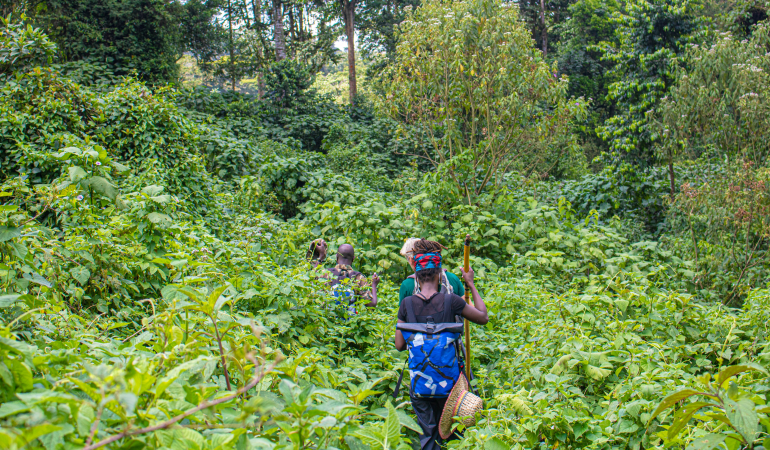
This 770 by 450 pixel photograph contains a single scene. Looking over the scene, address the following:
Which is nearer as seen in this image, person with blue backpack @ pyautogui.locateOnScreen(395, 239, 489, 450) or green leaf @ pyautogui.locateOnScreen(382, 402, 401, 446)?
green leaf @ pyautogui.locateOnScreen(382, 402, 401, 446)

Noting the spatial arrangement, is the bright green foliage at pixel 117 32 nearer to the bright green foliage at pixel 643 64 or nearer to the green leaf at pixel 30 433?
the bright green foliage at pixel 643 64

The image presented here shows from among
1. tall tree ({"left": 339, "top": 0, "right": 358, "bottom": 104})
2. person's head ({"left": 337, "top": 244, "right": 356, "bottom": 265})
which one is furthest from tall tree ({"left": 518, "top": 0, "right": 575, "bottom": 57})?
person's head ({"left": 337, "top": 244, "right": 356, "bottom": 265})

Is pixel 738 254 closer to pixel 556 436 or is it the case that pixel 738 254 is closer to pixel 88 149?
pixel 556 436

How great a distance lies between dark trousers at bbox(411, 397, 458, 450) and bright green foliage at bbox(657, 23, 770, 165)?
6795 millimetres

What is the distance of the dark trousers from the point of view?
3031 mm

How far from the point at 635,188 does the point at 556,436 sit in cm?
965

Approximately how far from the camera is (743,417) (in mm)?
1376

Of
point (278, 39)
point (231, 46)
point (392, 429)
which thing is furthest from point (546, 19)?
point (392, 429)

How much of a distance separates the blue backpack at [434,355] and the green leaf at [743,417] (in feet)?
5.29

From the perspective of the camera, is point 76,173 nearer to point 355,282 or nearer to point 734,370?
point 355,282

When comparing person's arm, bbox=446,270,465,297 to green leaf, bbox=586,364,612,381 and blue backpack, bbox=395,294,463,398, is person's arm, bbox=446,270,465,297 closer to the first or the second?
blue backpack, bbox=395,294,463,398

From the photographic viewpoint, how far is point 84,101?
22.0ft

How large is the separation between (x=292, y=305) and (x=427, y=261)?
1.24m

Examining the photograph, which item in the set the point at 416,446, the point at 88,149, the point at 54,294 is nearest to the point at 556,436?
the point at 416,446
